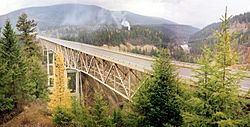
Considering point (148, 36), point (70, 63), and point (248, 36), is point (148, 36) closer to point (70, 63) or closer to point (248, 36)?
point (248, 36)

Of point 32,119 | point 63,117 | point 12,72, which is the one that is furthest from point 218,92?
point 12,72

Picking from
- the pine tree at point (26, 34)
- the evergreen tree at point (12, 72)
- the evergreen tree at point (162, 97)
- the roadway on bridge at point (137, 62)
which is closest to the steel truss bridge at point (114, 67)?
the roadway on bridge at point (137, 62)

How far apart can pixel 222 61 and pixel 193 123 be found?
283cm

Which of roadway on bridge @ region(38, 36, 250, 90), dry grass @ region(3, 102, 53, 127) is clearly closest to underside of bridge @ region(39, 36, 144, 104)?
roadway on bridge @ region(38, 36, 250, 90)

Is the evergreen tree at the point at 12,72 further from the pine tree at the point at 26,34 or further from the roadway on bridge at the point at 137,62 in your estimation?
the pine tree at the point at 26,34

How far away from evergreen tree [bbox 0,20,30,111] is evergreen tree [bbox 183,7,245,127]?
20244 mm

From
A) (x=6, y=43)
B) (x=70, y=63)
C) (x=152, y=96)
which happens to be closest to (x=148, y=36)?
(x=70, y=63)

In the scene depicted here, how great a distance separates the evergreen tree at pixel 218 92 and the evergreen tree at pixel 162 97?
3212mm

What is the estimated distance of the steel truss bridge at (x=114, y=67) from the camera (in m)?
27.1

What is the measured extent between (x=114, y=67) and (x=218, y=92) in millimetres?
20852

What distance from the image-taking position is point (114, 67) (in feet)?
108

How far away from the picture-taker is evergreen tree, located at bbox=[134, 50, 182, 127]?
16.5 metres

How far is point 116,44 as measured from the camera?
14800 cm

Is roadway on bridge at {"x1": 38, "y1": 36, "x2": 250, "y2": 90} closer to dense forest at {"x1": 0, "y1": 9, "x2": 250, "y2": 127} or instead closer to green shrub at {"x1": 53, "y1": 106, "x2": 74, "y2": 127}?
dense forest at {"x1": 0, "y1": 9, "x2": 250, "y2": 127}
